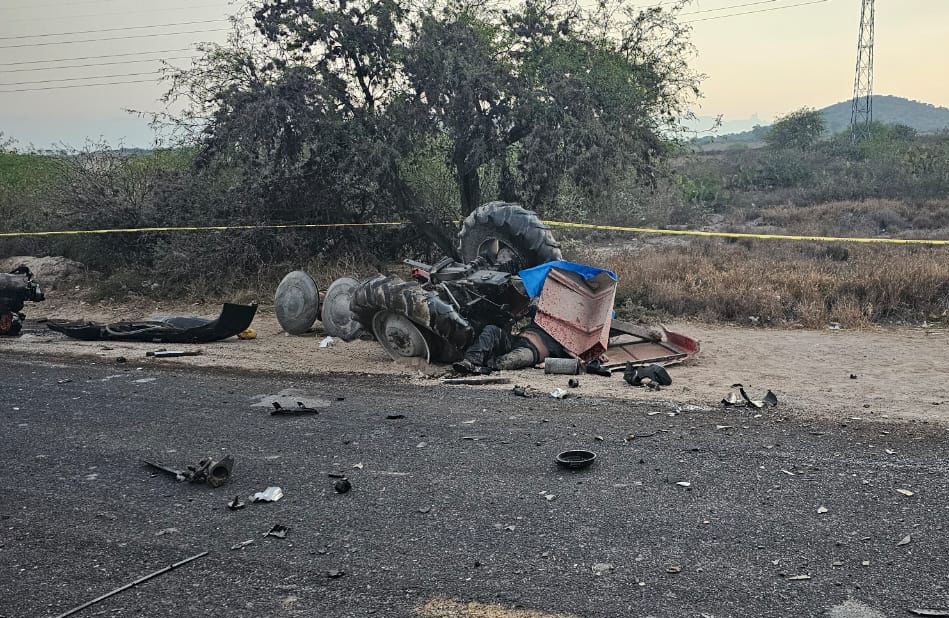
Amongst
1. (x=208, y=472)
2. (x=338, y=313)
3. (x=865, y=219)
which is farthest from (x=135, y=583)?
(x=865, y=219)

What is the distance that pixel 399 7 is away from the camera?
1434 cm

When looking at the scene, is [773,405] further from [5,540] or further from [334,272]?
[334,272]

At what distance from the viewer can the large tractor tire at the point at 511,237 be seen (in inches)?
402

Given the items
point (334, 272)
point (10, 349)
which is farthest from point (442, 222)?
point (10, 349)

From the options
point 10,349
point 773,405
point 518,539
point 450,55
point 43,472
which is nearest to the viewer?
point 518,539

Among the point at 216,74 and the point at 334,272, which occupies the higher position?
the point at 216,74

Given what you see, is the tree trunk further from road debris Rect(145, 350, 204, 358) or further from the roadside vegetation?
road debris Rect(145, 350, 204, 358)

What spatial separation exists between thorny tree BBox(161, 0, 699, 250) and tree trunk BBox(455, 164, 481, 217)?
0.02 metres

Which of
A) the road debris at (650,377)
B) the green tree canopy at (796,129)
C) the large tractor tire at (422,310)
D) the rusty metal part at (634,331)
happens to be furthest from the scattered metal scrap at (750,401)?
the green tree canopy at (796,129)

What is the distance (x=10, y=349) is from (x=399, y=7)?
8.71m

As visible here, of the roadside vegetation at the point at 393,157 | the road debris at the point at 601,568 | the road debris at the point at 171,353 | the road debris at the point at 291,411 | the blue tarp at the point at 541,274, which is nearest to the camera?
the road debris at the point at 601,568

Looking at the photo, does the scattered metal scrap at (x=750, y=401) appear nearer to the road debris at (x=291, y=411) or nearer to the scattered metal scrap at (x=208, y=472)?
the road debris at (x=291, y=411)

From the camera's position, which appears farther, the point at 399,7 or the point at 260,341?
the point at 399,7

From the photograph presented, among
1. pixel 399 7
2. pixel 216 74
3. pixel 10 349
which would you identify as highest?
pixel 399 7
